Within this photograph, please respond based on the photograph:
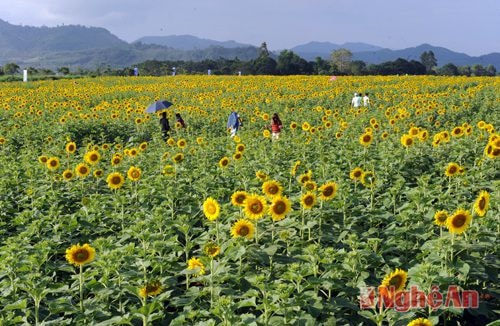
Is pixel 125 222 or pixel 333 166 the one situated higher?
pixel 333 166

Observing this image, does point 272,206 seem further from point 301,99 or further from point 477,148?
point 301,99

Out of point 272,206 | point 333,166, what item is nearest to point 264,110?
point 333,166

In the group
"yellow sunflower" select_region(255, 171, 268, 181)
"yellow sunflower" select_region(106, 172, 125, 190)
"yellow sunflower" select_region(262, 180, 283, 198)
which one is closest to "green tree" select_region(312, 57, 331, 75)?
"yellow sunflower" select_region(106, 172, 125, 190)

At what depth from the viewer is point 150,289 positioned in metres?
3.86

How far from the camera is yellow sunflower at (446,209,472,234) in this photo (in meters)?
4.34

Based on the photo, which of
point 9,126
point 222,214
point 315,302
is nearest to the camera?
point 315,302

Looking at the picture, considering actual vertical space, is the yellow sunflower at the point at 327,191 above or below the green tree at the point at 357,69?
below

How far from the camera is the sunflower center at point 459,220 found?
4.34 m

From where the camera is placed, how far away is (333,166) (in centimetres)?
833

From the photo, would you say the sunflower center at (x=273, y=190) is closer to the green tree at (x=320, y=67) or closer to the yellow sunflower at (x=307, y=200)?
the yellow sunflower at (x=307, y=200)

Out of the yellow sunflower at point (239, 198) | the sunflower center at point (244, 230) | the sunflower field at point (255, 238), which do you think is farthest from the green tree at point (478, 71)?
the sunflower center at point (244, 230)

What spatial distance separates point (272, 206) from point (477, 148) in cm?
669

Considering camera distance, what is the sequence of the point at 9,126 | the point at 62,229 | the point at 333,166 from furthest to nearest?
the point at 9,126 → the point at 333,166 → the point at 62,229

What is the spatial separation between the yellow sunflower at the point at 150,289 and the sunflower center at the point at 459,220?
259 cm
